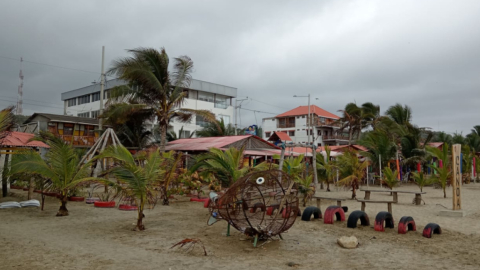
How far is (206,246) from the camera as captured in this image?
675cm

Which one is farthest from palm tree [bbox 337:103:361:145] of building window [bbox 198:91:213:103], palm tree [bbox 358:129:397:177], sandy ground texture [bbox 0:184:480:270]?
sandy ground texture [bbox 0:184:480:270]

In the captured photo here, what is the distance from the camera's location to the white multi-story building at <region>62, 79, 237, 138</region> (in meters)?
44.6

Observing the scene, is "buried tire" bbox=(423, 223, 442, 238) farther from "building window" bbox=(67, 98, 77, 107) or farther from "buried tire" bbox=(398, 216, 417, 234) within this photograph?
"building window" bbox=(67, 98, 77, 107)

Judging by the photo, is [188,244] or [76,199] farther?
[76,199]

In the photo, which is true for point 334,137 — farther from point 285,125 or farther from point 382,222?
point 382,222

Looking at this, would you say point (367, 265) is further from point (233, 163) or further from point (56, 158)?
point (56, 158)

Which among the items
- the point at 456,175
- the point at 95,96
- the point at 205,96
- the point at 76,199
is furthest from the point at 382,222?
the point at 95,96

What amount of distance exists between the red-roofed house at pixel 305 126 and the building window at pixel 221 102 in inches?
493

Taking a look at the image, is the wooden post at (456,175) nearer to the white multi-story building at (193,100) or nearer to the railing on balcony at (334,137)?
the white multi-story building at (193,100)

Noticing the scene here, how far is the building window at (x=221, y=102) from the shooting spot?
4791cm

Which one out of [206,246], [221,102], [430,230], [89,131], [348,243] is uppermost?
[221,102]

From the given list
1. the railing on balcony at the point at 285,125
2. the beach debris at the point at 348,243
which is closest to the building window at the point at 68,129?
the beach debris at the point at 348,243

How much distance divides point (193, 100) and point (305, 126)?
19511 mm

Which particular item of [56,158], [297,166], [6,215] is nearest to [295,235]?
[297,166]
